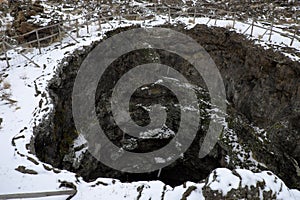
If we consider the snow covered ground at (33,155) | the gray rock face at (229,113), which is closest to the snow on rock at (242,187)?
the snow covered ground at (33,155)

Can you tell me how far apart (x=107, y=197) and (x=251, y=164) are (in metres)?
9.93

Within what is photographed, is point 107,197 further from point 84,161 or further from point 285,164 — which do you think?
point 285,164

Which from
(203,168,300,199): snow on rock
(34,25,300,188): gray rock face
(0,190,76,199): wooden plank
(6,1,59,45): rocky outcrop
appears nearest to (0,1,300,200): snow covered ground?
(203,168,300,199): snow on rock

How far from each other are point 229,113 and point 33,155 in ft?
38.9

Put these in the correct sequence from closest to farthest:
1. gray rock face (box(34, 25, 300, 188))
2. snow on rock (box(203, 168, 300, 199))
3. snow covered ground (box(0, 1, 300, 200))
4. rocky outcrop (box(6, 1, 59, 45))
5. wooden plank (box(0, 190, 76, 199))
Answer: snow on rock (box(203, 168, 300, 199)) < wooden plank (box(0, 190, 76, 199)) < snow covered ground (box(0, 1, 300, 200)) < gray rock face (box(34, 25, 300, 188)) < rocky outcrop (box(6, 1, 59, 45))

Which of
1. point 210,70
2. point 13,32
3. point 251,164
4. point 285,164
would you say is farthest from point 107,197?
point 13,32

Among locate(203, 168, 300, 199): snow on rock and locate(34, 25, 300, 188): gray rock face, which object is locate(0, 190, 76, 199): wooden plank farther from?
locate(203, 168, 300, 199): snow on rock

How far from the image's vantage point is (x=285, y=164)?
14.2 m

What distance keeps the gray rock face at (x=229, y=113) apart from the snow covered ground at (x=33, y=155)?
0.82 meters

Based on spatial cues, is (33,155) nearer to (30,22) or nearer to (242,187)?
(242,187)

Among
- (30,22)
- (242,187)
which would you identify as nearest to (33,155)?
(242,187)

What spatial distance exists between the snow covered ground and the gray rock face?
2.68 ft

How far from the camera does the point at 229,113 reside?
16547 millimetres

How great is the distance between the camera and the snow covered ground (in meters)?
7.11
